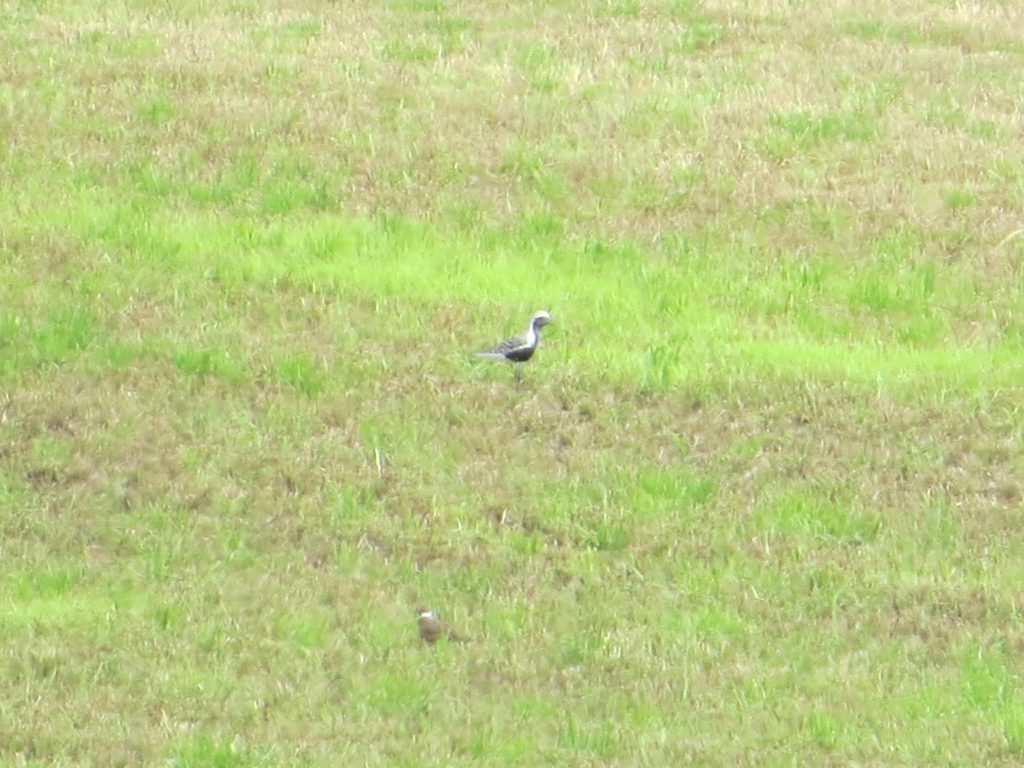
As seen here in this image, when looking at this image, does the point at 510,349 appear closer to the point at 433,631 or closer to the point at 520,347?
the point at 520,347

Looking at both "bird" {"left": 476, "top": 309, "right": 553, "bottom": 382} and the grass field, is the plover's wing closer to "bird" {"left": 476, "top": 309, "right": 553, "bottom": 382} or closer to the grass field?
"bird" {"left": 476, "top": 309, "right": 553, "bottom": 382}

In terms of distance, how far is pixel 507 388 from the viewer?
14.0 meters

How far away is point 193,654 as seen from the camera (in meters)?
10.5

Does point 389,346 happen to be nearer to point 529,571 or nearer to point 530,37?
point 529,571

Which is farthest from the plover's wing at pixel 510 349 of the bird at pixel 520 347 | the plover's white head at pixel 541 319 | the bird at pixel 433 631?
the bird at pixel 433 631

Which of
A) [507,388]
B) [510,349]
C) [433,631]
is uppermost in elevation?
[510,349]

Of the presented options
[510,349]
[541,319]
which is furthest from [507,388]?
[541,319]

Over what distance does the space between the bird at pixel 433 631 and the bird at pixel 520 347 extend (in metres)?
3.24

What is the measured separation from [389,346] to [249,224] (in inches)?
99.6

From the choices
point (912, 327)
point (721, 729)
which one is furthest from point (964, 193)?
point (721, 729)

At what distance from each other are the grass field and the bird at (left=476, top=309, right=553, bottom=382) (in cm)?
17

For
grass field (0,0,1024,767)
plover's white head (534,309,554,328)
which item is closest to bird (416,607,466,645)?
grass field (0,0,1024,767)

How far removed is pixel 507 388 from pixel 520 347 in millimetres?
295

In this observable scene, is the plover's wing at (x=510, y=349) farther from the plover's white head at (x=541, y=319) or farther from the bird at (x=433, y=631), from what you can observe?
the bird at (x=433, y=631)
